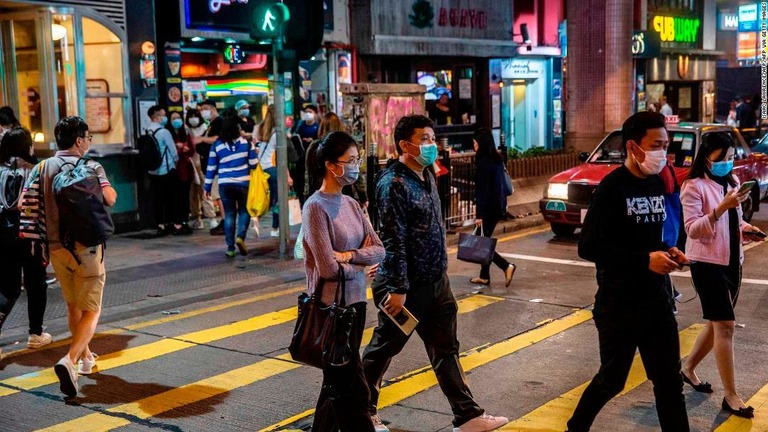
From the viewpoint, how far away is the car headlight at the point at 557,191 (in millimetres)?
13750

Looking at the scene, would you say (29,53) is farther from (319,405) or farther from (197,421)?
(319,405)

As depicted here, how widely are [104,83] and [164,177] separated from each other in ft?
5.88

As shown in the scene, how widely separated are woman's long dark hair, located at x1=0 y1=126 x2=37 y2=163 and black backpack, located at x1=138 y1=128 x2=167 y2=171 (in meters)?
6.06

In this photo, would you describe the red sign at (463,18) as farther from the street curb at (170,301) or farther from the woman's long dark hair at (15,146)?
the woman's long dark hair at (15,146)

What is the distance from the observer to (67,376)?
6.47m

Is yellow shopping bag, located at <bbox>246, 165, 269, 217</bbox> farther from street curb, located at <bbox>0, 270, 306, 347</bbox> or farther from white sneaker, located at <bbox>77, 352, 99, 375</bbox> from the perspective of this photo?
white sneaker, located at <bbox>77, 352, 99, 375</bbox>

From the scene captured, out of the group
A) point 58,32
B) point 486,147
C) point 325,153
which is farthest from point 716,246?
point 58,32

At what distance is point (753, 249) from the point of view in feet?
42.3

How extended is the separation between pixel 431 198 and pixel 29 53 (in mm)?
10367

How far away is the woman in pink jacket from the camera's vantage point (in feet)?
19.5

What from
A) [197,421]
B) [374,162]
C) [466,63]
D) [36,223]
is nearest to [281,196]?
[374,162]

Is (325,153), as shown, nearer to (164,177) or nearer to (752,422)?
(752,422)

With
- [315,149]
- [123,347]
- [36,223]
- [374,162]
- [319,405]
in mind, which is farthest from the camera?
[374,162]

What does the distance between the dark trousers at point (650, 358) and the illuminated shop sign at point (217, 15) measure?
1201 cm
